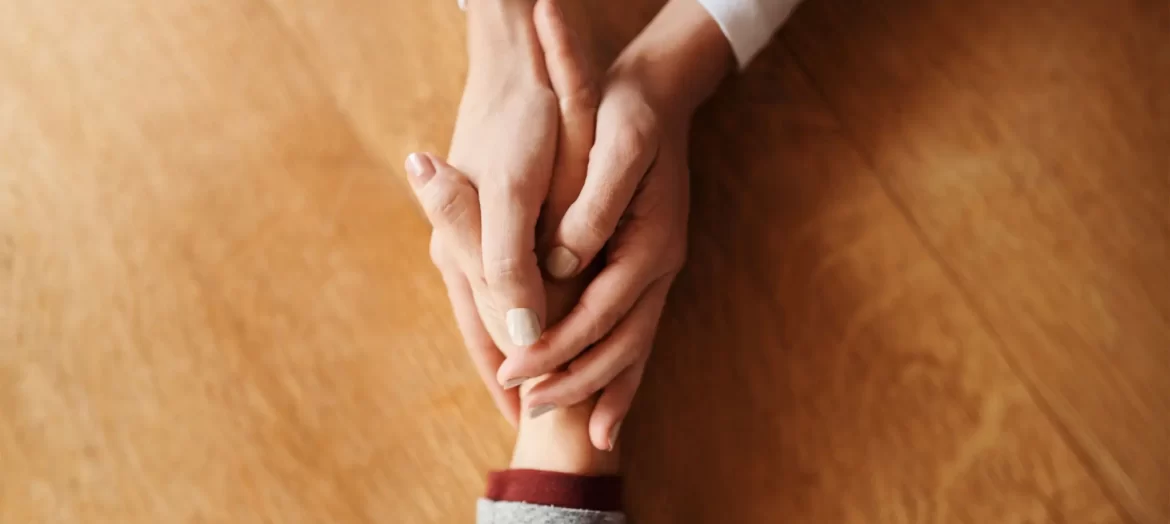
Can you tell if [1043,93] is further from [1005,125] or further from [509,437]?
[509,437]

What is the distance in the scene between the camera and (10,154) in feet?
2.00

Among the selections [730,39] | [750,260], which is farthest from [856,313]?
[730,39]

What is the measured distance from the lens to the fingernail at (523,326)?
1.49 feet

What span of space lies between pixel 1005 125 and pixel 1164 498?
0.87 feet

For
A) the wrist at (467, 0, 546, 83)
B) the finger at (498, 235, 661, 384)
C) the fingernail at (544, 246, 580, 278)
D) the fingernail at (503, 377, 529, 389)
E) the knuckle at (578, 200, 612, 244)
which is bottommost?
the fingernail at (503, 377, 529, 389)

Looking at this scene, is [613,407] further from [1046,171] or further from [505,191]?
[1046,171]

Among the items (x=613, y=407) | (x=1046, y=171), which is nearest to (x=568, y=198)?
(x=613, y=407)

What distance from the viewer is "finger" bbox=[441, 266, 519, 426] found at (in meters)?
0.52

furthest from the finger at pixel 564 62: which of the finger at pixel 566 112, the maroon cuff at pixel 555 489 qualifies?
the maroon cuff at pixel 555 489

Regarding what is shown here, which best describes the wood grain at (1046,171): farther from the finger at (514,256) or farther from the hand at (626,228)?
the finger at (514,256)

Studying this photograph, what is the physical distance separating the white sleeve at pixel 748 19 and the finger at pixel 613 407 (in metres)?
0.23

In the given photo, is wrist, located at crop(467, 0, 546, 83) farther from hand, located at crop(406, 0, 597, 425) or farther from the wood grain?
the wood grain

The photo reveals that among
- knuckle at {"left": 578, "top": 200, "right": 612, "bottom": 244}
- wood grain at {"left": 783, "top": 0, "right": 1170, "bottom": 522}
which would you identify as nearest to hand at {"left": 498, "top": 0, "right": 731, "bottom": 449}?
knuckle at {"left": 578, "top": 200, "right": 612, "bottom": 244}

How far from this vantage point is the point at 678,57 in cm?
53
